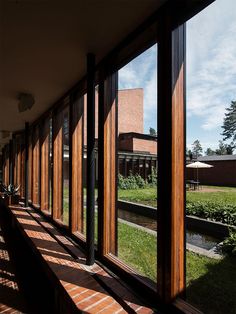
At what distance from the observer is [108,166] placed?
2551 millimetres

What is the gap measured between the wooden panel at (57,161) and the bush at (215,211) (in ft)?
7.66

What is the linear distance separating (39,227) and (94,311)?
254cm

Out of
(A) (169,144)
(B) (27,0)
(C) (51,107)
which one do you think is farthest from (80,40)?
(C) (51,107)

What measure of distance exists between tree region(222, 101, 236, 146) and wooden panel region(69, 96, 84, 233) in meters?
2.03

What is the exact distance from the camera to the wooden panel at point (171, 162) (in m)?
1.61

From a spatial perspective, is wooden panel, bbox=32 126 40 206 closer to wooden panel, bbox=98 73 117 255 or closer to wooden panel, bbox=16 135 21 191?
wooden panel, bbox=16 135 21 191

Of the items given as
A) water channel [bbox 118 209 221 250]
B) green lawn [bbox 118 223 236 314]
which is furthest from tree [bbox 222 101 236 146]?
water channel [bbox 118 209 221 250]

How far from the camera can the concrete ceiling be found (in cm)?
175

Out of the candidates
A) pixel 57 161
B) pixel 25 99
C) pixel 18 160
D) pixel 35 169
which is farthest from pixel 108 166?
pixel 18 160

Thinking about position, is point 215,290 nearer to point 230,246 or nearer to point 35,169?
point 230,246

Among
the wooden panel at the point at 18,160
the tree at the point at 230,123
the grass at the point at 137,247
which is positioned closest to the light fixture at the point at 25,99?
the grass at the point at 137,247

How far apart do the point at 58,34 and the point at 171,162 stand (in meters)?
1.43

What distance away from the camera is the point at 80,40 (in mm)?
2201

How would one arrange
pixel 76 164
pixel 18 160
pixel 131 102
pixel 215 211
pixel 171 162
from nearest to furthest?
pixel 171 162 → pixel 131 102 → pixel 76 164 → pixel 215 211 → pixel 18 160
